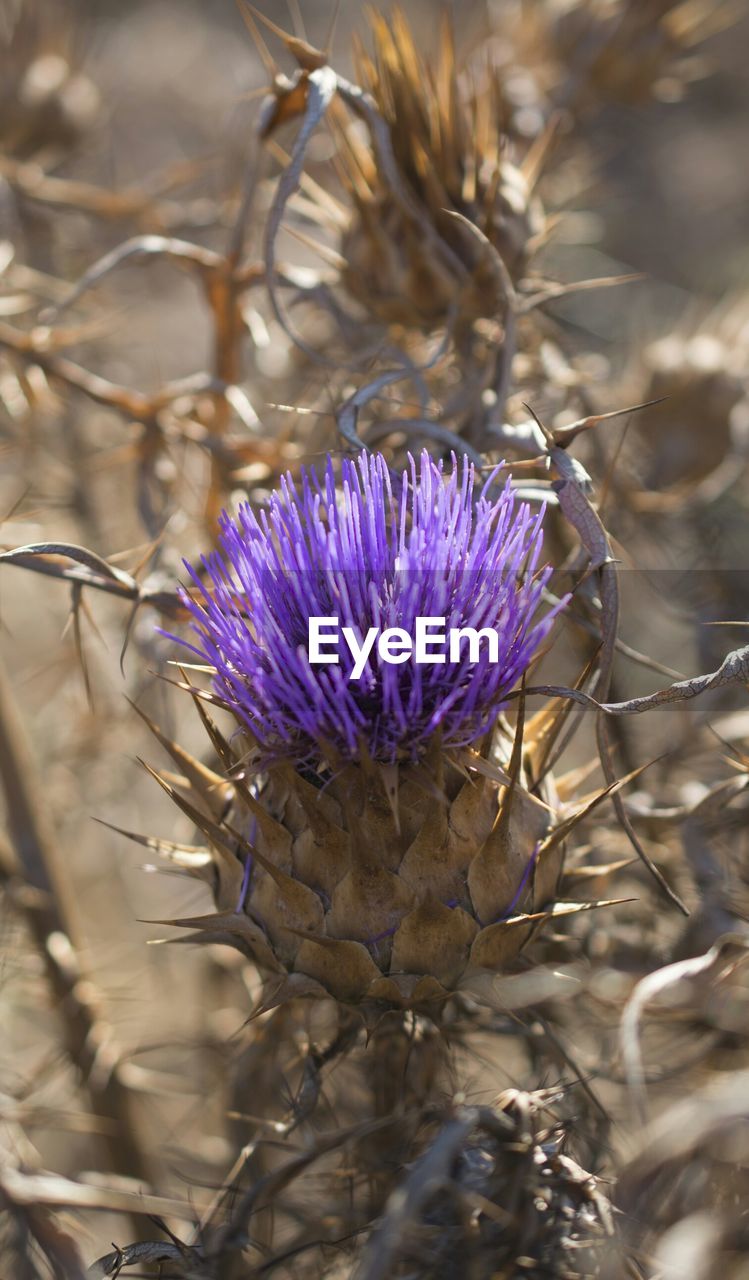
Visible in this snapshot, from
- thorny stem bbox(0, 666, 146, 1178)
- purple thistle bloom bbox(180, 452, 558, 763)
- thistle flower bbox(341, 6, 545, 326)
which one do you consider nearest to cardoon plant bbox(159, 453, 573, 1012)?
purple thistle bloom bbox(180, 452, 558, 763)

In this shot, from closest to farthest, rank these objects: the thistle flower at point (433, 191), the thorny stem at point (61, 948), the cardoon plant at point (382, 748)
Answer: the cardoon plant at point (382, 748) < the thistle flower at point (433, 191) < the thorny stem at point (61, 948)

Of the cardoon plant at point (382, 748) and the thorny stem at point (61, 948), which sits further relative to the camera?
the thorny stem at point (61, 948)

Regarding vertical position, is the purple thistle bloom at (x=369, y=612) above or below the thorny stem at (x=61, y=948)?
above

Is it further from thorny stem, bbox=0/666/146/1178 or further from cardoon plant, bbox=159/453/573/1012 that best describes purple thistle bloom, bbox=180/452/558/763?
thorny stem, bbox=0/666/146/1178

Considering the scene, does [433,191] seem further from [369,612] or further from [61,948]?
[61,948]

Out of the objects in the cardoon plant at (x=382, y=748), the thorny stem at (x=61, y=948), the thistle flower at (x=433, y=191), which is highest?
the thistle flower at (x=433, y=191)

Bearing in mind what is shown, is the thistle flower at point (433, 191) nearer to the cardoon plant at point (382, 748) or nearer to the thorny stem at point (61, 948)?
the cardoon plant at point (382, 748)

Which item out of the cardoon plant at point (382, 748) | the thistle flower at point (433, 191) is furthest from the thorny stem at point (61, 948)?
the thistle flower at point (433, 191)
